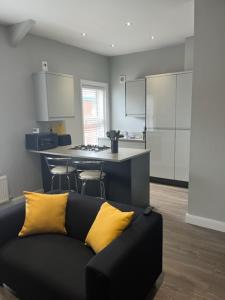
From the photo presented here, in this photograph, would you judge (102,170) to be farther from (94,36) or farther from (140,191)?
(94,36)

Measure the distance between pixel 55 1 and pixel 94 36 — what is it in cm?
144

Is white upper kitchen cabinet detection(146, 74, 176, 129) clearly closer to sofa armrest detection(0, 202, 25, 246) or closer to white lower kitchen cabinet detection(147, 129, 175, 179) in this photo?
white lower kitchen cabinet detection(147, 129, 175, 179)

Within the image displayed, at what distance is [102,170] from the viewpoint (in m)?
3.51

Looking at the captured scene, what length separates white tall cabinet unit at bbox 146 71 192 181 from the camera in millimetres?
4344

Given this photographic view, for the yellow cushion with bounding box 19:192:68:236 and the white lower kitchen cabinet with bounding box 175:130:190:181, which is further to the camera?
the white lower kitchen cabinet with bounding box 175:130:190:181

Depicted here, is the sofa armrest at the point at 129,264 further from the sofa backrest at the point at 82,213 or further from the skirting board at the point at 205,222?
the skirting board at the point at 205,222

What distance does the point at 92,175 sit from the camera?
10.9 ft

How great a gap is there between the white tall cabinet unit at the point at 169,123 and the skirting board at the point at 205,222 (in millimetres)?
1404

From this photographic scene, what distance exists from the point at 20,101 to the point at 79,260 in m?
3.00

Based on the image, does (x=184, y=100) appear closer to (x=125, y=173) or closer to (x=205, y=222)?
(x=125, y=173)

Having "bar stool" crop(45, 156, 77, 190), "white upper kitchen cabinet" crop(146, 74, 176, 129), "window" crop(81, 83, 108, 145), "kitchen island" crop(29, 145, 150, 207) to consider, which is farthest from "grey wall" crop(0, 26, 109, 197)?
"white upper kitchen cabinet" crop(146, 74, 176, 129)

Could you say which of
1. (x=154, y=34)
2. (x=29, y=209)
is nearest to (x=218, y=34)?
(x=154, y=34)

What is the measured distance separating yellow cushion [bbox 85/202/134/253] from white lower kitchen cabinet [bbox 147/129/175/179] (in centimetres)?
290

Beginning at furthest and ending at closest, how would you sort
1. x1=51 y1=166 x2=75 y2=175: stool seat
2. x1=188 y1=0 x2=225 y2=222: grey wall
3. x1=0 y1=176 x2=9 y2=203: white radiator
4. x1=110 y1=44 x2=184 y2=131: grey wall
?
1. x1=110 y1=44 x2=184 y2=131: grey wall
2. x1=0 y1=176 x2=9 y2=203: white radiator
3. x1=51 y1=166 x2=75 y2=175: stool seat
4. x1=188 y1=0 x2=225 y2=222: grey wall
